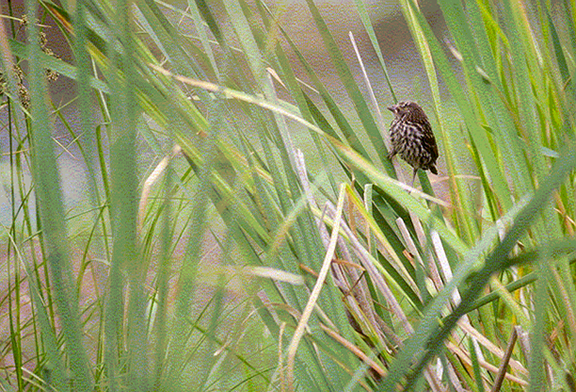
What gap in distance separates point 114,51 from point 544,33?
0.39 meters

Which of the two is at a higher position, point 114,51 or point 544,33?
point 544,33

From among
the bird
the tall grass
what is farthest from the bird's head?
the tall grass

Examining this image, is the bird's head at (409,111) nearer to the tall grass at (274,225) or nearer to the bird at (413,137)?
the bird at (413,137)

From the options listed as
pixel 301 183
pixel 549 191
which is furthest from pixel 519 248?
pixel 549 191

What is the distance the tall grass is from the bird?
98 mm

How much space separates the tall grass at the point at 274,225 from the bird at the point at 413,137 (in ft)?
0.32

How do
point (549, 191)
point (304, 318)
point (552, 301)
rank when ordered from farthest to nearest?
1. point (552, 301)
2. point (304, 318)
3. point (549, 191)

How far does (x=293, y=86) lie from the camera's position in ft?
1.04

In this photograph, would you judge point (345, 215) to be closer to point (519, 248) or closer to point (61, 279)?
point (519, 248)

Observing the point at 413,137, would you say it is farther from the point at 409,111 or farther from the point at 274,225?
the point at 274,225

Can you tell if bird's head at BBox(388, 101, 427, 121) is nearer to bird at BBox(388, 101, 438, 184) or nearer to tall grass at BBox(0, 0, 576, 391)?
bird at BBox(388, 101, 438, 184)

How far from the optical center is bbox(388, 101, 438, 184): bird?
2.19 feet

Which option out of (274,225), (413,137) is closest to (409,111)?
(413,137)

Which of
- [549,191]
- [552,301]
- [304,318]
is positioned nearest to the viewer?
[549,191]
